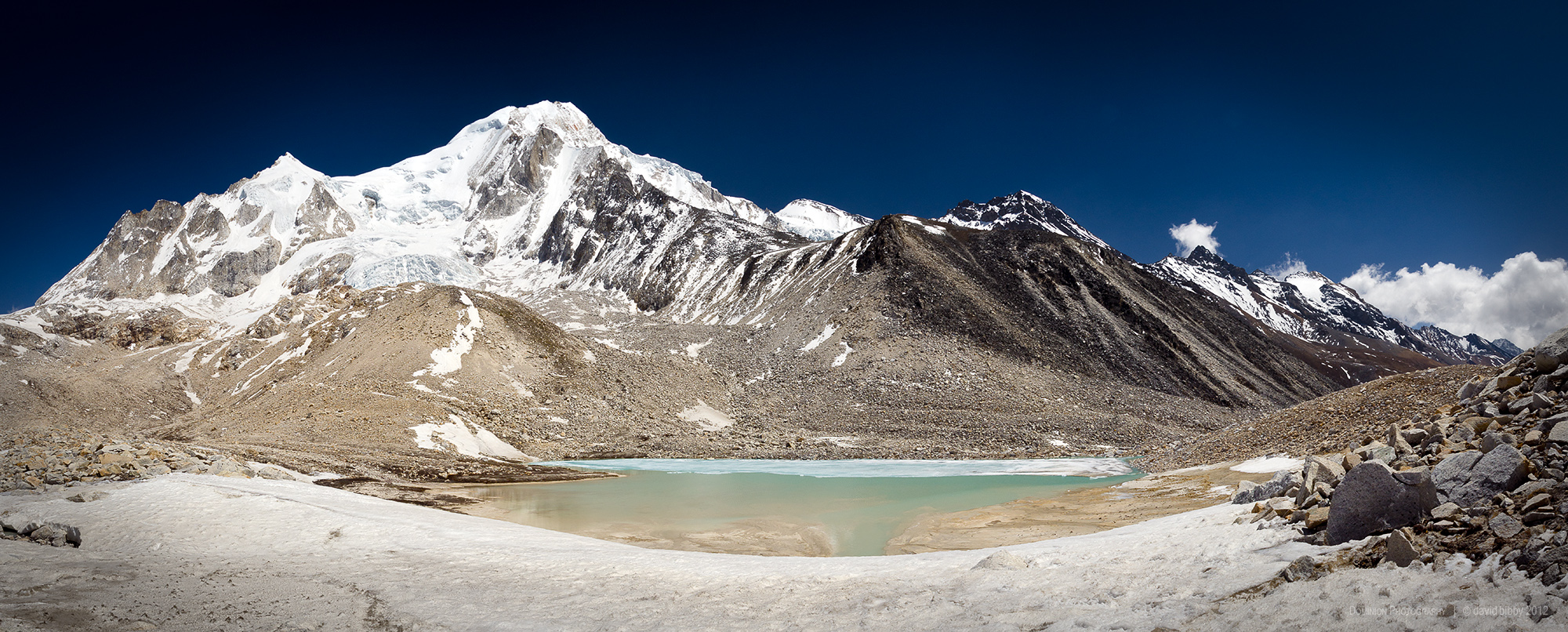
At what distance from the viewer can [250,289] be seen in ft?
629

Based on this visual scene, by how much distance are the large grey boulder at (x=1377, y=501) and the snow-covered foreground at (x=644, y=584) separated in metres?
0.46

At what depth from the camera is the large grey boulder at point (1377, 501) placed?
7113mm

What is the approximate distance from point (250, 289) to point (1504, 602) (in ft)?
796

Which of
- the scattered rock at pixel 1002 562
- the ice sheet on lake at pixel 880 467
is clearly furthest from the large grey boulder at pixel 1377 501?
the ice sheet on lake at pixel 880 467

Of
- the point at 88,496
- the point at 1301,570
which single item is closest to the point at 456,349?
the point at 88,496

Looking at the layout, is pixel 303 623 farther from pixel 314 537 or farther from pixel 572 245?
pixel 572 245

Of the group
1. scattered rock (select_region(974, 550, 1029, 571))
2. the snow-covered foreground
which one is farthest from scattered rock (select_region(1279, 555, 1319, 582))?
scattered rock (select_region(974, 550, 1029, 571))

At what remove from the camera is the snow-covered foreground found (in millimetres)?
6652

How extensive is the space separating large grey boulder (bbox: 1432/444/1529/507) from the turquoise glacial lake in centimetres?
979

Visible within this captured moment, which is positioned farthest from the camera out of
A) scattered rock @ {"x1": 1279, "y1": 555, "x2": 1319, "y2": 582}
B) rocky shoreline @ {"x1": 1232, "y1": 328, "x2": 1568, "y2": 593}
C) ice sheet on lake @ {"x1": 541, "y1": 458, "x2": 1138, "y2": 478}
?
ice sheet on lake @ {"x1": 541, "y1": 458, "x2": 1138, "y2": 478}

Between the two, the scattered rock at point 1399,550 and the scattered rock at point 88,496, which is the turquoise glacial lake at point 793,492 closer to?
the scattered rock at point 88,496

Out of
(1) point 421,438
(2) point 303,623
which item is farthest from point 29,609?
(1) point 421,438

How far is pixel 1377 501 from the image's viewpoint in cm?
727

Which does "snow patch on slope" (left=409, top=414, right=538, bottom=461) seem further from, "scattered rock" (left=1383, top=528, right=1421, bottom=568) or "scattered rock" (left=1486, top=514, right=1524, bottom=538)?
"scattered rock" (left=1486, top=514, right=1524, bottom=538)
